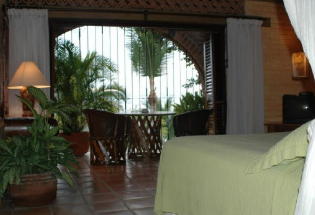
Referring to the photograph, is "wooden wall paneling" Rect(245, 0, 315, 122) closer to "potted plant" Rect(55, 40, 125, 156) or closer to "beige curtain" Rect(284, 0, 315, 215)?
"potted plant" Rect(55, 40, 125, 156)

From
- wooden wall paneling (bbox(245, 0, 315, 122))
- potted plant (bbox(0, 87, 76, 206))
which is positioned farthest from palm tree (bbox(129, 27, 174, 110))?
potted plant (bbox(0, 87, 76, 206))

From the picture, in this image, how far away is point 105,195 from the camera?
3.37 m

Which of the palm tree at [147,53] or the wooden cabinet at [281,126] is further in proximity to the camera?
the palm tree at [147,53]

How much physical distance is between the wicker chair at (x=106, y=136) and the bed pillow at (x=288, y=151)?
12.8 feet

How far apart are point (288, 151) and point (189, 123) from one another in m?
4.18

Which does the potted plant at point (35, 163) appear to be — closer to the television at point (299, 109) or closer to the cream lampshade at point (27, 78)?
the cream lampshade at point (27, 78)

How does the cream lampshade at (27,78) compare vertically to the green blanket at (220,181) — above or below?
above

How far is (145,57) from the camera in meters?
8.24

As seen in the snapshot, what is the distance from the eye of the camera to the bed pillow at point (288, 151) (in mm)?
1294

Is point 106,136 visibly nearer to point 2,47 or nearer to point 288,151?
point 2,47

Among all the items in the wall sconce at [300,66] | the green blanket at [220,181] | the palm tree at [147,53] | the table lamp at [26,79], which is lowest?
the green blanket at [220,181]

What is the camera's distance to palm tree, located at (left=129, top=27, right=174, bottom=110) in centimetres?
813

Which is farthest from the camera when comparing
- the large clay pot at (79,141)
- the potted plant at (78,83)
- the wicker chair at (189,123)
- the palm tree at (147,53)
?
the palm tree at (147,53)

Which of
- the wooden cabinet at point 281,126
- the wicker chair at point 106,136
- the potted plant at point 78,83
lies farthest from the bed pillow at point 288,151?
the potted plant at point 78,83
